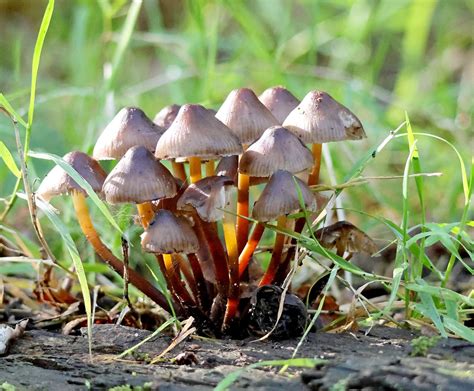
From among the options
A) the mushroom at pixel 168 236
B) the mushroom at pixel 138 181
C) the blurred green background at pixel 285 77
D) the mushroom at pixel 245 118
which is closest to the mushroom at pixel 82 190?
the mushroom at pixel 138 181

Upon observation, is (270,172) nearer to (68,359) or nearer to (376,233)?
(68,359)

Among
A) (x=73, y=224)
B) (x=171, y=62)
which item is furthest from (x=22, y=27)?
(x=73, y=224)

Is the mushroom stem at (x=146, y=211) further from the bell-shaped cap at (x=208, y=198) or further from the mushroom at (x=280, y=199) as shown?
the mushroom at (x=280, y=199)

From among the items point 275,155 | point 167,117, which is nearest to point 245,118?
point 275,155

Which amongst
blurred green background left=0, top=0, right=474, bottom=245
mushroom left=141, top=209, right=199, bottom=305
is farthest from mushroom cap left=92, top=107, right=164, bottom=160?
blurred green background left=0, top=0, right=474, bottom=245

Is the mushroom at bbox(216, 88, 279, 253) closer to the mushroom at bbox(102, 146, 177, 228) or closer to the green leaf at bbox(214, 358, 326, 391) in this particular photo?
the mushroom at bbox(102, 146, 177, 228)

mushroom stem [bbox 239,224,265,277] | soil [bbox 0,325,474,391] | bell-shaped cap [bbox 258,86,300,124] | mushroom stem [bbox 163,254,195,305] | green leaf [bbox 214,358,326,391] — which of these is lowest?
soil [bbox 0,325,474,391]
